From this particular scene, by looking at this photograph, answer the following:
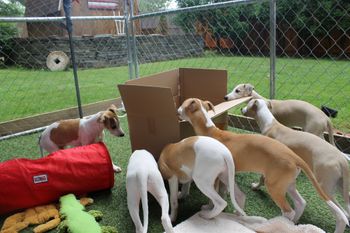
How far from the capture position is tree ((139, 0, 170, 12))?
5211mm

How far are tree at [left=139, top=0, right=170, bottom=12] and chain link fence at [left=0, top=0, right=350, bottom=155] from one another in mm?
140

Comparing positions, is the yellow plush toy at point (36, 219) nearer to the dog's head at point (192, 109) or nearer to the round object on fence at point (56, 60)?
the dog's head at point (192, 109)

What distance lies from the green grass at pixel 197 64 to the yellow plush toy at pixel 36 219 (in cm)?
271

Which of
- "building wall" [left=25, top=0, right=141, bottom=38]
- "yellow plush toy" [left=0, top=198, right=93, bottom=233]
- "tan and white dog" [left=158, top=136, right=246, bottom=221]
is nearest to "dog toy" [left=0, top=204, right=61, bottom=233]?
"yellow plush toy" [left=0, top=198, right=93, bottom=233]

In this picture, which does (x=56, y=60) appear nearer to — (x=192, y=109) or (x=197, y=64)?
(x=197, y=64)

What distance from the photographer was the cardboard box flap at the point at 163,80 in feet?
9.48

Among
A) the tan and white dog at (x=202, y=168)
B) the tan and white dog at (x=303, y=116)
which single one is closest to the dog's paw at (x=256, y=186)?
the tan and white dog at (x=202, y=168)

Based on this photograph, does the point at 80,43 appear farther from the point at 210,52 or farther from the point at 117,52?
the point at 210,52

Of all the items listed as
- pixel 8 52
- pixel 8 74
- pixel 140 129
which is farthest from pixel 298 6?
pixel 8 52

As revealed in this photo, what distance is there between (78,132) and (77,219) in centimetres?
113

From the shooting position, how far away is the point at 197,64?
7289 mm

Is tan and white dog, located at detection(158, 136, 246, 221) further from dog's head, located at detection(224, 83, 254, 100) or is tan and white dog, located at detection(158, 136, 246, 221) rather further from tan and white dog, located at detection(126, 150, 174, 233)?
dog's head, located at detection(224, 83, 254, 100)

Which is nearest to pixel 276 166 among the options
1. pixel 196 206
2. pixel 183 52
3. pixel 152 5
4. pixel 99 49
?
pixel 196 206

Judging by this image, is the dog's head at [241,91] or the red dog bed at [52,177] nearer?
the red dog bed at [52,177]
